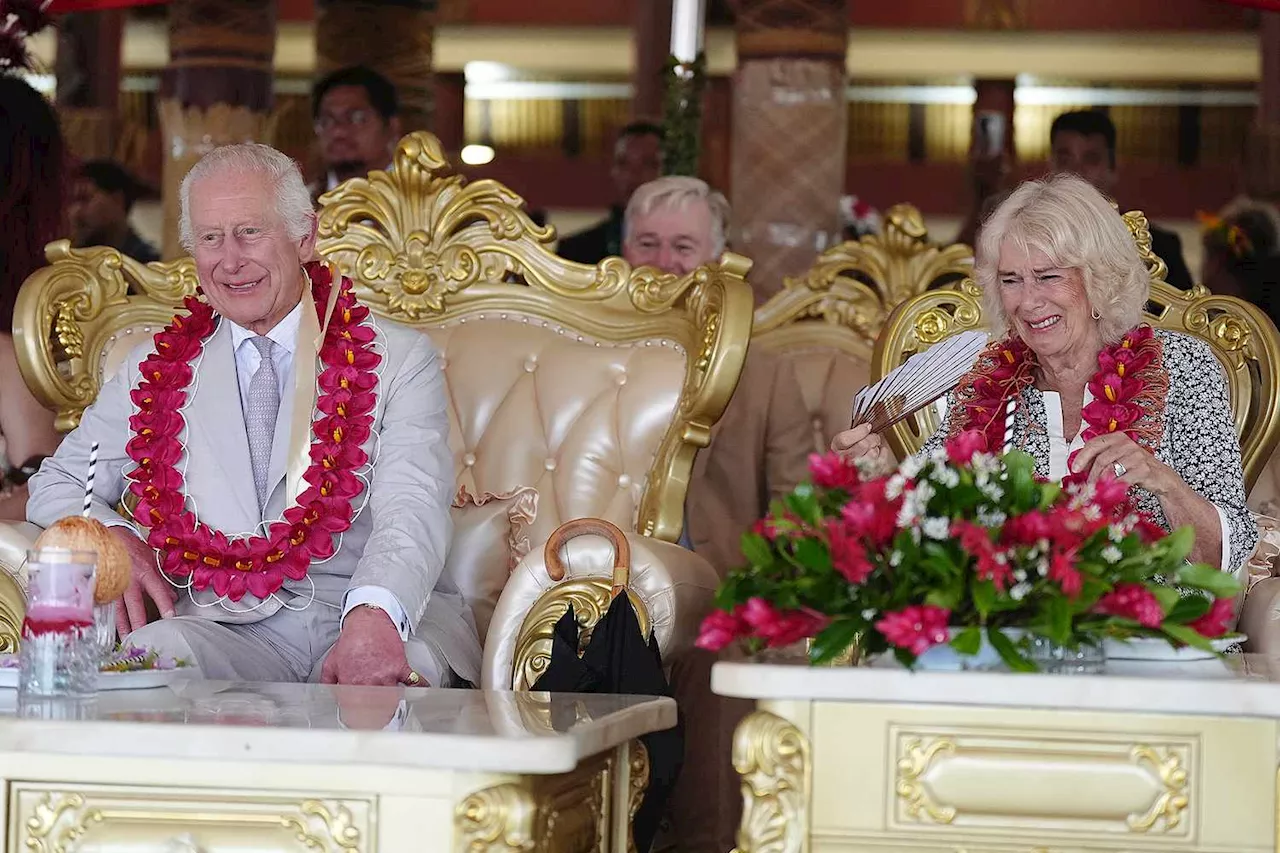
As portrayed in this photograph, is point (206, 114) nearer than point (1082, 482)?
No

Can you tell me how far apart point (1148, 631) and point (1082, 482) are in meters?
0.55

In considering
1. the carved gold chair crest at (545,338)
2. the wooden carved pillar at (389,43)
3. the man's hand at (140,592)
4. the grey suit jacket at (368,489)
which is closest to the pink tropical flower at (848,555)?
the grey suit jacket at (368,489)

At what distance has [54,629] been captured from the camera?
237cm

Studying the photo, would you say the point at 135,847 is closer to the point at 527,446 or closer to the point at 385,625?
the point at 385,625

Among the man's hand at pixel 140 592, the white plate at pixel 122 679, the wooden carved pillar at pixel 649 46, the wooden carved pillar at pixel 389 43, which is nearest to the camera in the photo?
the white plate at pixel 122 679

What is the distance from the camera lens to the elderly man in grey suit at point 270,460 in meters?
3.18

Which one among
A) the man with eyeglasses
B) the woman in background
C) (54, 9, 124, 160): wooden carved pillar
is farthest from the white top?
(54, 9, 124, 160): wooden carved pillar

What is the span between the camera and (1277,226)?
24.6ft

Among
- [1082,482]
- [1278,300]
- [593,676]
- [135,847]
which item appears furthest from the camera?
[1278,300]

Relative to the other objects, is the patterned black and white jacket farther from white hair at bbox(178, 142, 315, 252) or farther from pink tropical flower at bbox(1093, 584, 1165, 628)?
white hair at bbox(178, 142, 315, 252)

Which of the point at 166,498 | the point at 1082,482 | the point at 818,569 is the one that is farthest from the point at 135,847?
the point at 1082,482

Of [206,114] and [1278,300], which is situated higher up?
[206,114]

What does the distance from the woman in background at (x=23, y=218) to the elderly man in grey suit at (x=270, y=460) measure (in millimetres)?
673

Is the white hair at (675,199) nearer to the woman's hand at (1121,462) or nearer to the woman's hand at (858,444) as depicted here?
the woman's hand at (858,444)
